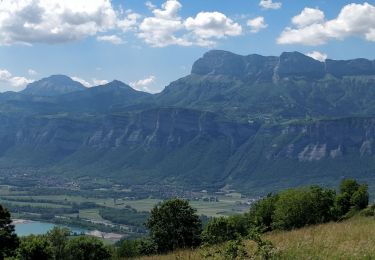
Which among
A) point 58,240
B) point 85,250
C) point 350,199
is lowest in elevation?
point 85,250

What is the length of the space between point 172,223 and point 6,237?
26.9 m

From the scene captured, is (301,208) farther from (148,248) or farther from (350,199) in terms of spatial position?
(148,248)

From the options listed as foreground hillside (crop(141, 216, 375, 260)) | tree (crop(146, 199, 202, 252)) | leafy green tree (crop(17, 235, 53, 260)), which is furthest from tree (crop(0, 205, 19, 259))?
foreground hillside (crop(141, 216, 375, 260))

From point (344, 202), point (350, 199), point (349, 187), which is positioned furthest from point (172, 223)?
point (349, 187)

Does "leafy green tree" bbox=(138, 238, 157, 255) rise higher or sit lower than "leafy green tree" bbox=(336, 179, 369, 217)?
lower

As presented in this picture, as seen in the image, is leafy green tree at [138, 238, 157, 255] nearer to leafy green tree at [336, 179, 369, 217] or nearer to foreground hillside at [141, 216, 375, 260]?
leafy green tree at [336, 179, 369, 217]

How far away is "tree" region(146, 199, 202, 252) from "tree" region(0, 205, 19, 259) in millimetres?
22160

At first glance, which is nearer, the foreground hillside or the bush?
the foreground hillside

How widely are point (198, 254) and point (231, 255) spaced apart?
2197 millimetres

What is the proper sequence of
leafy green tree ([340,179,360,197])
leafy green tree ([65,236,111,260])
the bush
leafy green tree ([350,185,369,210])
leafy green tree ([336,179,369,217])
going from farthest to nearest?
1. leafy green tree ([340,179,360,197])
2. leafy green tree ([350,185,369,210])
3. leafy green tree ([336,179,369,217])
4. leafy green tree ([65,236,111,260])
5. the bush

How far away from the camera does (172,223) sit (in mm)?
77312

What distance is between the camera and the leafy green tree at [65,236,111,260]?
3051 inches

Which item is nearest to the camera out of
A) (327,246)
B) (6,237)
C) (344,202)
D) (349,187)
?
(327,246)

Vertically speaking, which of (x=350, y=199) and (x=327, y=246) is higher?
(x=327, y=246)
